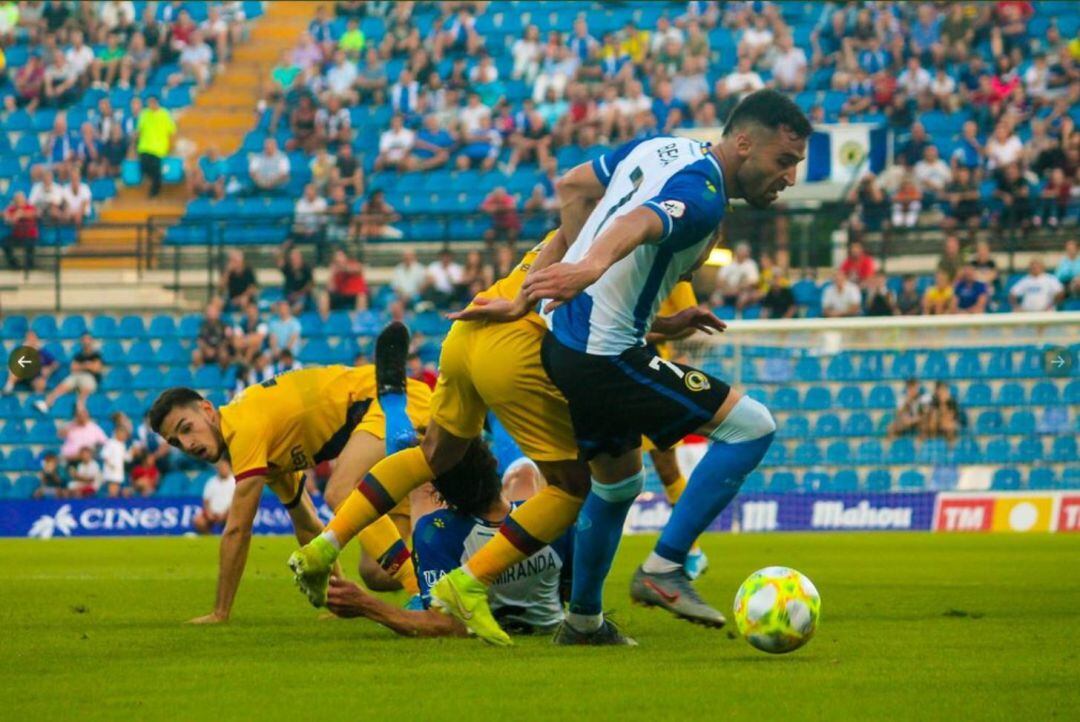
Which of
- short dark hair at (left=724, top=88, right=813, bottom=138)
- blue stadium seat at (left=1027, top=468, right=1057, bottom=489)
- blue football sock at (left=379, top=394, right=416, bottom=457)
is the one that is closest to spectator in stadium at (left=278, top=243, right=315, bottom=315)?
blue stadium seat at (left=1027, top=468, right=1057, bottom=489)

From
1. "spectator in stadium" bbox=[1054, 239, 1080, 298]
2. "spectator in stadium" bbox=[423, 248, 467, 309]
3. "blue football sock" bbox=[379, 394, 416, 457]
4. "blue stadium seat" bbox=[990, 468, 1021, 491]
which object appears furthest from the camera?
"spectator in stadium" bbox=[423, 248, 467, 309]

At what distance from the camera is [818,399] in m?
21.4

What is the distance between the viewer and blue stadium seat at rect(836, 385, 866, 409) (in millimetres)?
21266

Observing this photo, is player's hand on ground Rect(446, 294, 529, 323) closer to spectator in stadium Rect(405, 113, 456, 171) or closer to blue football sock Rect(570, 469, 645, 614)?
blue football sock Rect(570, 469, 645, 614)

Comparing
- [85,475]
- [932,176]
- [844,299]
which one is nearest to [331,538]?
[844,299]

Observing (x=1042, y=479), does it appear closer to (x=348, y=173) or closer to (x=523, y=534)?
(x=348, y=173)

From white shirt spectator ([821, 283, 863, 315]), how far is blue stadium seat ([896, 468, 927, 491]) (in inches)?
93.8

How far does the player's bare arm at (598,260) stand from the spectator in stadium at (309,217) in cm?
1940

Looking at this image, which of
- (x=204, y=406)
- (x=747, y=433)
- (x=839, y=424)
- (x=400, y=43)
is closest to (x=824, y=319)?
(x=839, y=424)

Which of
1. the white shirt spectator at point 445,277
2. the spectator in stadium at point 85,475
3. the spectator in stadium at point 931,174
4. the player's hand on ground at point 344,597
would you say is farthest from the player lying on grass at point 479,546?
the spectator in stadium at point 931,174

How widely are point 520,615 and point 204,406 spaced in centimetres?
205

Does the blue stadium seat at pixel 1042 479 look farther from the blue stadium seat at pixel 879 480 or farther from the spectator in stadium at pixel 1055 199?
the spectator in stadium at pixel 1055 199

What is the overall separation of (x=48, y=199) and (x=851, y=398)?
1336 centimetres

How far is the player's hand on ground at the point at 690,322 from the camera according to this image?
8.04 meters
